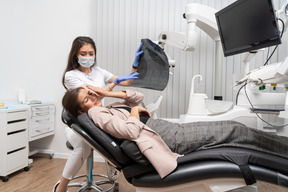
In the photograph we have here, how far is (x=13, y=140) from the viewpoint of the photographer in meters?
2.12

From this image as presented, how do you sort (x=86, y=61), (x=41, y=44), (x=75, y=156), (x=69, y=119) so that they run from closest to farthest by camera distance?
1. (x=69, y=119)
2. (x=75, y=156)
3. (x=86, y=61)
4. (x=41, y=44)

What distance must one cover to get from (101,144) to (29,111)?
5.33 ft

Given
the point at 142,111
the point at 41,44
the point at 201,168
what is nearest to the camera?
the point at 201,168

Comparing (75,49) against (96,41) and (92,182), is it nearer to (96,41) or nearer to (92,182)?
(96,41)

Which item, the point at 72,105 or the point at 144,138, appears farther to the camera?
the point at 72,105

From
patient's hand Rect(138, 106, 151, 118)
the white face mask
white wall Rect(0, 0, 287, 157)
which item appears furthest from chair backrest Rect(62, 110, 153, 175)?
white wall Rect(0, 0, 287, 157)

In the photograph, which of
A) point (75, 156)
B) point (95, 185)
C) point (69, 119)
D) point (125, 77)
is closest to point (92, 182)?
point (95, 185)

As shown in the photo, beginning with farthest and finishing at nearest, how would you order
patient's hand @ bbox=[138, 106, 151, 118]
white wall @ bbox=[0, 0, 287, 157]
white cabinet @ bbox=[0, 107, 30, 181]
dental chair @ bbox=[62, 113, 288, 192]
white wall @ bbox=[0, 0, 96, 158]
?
white wall @ bbox=[0, 0, 96, 158] → white wall @ bbox=[0, 0, 287, 157] → white cabinet @ bbox=[0, 107, 30, 181] → patient's hand @ bbox=[138, 106, 151, 118] → dental chair @ bbox=[62, 113, 288, 192]

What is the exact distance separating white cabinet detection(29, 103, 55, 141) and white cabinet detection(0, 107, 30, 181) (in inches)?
4.0

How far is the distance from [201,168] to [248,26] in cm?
103

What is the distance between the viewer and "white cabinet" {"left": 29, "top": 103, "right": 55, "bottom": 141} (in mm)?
2391

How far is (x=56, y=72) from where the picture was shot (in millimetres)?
2689

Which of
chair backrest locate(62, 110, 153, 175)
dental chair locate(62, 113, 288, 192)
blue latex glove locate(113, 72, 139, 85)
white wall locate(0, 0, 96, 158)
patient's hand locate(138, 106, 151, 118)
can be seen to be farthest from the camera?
white wall locate(0, 0, 96, 158)

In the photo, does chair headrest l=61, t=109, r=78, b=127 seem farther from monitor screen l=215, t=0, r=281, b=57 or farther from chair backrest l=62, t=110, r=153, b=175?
monitor screen l=215, t=0, r=281, b=57
